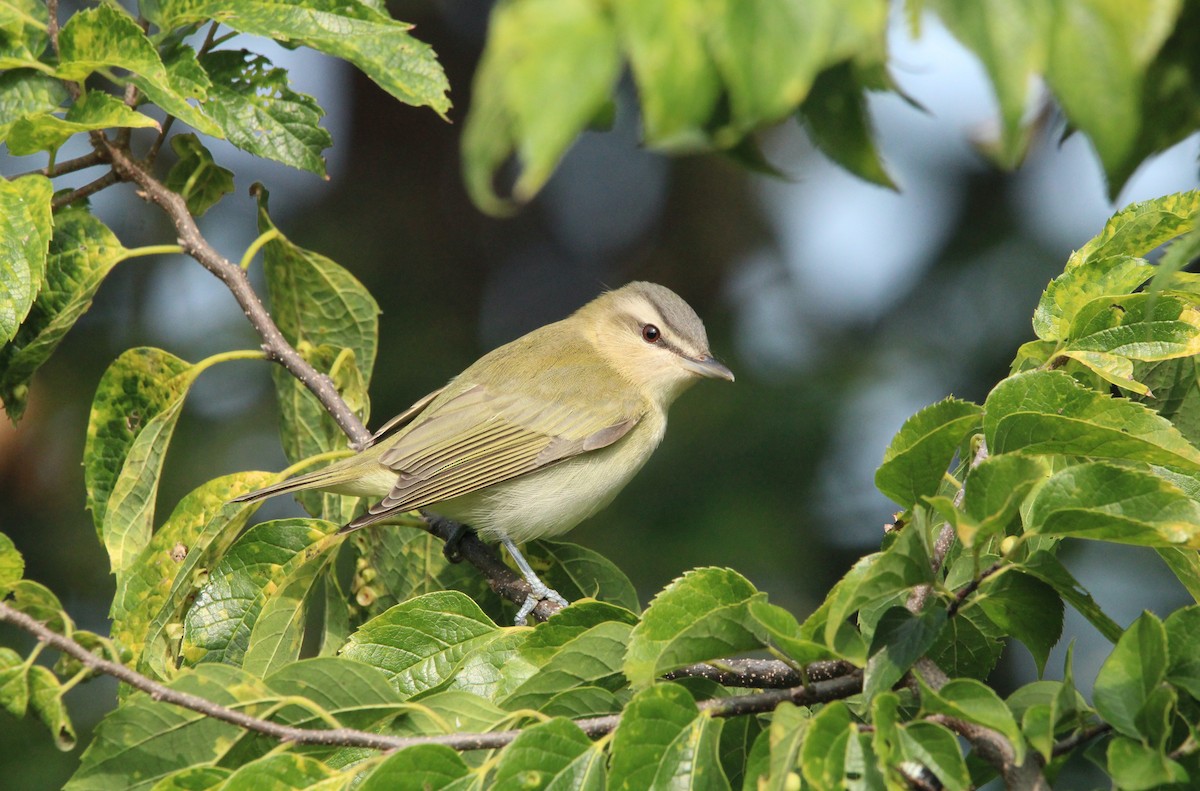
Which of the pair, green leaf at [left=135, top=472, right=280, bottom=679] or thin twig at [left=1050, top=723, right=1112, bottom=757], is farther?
green leaf at [left=135, top=472, right=280, bottom=679]

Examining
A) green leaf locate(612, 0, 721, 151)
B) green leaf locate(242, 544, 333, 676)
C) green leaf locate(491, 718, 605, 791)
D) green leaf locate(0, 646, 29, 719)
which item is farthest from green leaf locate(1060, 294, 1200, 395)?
green leaf locate(0, 646, 29, 719)

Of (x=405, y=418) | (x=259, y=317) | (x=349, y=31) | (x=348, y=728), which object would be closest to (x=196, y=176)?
(x=259, y=317)

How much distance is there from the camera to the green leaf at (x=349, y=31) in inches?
93.7

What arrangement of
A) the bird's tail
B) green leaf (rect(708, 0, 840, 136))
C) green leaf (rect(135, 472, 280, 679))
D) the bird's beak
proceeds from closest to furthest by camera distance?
green leaf (rect(708, 0, 840, 136)), green leaf (rect(135, 472, 280, 679)), the bird's tail, the bird's beak

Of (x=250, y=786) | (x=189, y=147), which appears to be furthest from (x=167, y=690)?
(x=189, y=147)

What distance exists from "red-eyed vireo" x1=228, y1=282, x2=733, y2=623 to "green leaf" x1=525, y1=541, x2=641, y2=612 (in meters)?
0.05

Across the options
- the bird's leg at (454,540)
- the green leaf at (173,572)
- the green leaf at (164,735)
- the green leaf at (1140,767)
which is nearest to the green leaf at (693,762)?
the green leaf at (1140,767)

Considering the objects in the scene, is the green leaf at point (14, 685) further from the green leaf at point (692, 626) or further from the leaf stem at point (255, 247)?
the leaf stem at point (255, 247)

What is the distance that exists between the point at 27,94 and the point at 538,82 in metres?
2.02

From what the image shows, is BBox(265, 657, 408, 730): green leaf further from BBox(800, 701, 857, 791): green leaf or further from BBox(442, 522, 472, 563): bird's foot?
BBox(442, 522, 472, 563): bird's foot

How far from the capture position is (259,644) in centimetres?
228

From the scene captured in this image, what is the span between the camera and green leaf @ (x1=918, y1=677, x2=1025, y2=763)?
4.34ft

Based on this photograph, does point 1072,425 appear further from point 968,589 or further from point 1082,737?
point 1082,737

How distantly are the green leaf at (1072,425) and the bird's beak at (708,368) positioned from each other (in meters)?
2.19
